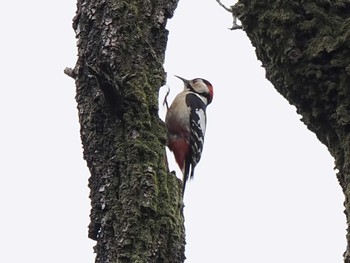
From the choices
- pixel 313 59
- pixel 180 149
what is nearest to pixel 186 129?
pixel 180 149

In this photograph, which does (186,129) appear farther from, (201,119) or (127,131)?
(127,131)

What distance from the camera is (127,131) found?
326 centimetres

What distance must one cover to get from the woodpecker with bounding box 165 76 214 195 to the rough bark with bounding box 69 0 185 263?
7.43ft

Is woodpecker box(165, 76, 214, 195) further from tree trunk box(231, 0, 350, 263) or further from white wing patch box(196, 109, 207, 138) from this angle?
tree trunk box(231, 0, 350, 263)

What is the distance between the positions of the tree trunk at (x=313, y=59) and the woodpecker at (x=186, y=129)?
2.60 m

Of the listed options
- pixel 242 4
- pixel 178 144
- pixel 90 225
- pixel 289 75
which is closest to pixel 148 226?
pixel 90 225

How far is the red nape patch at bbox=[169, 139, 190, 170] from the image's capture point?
19.8 feet

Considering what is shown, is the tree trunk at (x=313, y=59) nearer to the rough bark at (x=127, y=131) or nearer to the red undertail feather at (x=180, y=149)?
the rough bark at (x=127, y=131)

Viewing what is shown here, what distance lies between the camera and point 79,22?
143 inches

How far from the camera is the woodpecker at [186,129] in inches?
239

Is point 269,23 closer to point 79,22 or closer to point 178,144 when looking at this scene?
point 79,22

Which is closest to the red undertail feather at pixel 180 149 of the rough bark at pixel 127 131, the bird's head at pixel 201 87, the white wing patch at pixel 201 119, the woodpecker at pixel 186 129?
the woodpecker at pixel 186 129

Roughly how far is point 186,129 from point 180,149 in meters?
0.20

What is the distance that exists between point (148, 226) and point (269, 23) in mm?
1069
